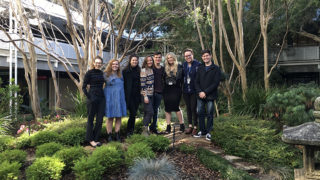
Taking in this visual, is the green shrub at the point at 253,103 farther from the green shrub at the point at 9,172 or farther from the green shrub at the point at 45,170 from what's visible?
the green shrub at the point at 9,172

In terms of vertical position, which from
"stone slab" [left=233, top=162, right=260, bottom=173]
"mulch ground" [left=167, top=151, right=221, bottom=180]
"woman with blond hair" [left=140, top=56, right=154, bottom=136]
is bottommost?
"stone slab" [left=233, top=162, right=260, bottom=173]

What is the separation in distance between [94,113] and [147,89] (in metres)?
1.12

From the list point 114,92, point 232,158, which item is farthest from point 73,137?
point 232,158

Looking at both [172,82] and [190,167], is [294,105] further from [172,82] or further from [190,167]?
[190,167]

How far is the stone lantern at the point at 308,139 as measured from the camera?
2.96 meters

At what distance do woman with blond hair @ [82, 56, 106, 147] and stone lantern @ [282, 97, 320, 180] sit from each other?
3.12m

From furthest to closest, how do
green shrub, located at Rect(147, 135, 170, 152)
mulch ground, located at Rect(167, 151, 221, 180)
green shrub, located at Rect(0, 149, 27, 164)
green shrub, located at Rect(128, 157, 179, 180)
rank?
green shrub, located at Rect(147, 135, 170, 152), green shrub, located at Rect(0, 149, 27, 164), mulch ground, located at Rect(167, 151, 221, 180), green shrub, located at Rect(128, 157, 179, 180)

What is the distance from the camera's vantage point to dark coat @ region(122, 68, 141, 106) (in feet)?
16.8

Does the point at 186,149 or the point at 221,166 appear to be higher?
the point at 186,149

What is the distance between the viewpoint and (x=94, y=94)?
4746mm

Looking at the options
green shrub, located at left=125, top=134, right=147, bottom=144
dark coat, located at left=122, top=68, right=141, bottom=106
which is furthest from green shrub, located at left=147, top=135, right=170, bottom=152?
dark coat, located at left=122, top=68, right=141, bottom=106

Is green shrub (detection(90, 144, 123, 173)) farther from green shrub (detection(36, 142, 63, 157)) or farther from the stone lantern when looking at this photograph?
the stone lantern

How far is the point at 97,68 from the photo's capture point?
4.84 m

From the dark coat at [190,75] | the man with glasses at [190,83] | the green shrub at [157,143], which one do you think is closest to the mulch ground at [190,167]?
the green shrub at [157,143]
